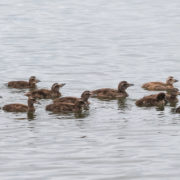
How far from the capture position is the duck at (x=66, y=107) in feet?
66.0

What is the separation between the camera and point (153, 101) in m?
20.9

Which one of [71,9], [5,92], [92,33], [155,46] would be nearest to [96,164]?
[5,92]

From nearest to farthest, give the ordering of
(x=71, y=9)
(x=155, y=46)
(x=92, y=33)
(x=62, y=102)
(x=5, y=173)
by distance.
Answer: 1. (x=5, y=173)
2. (x=62, y=102)
3. (x=155, y=46)
4. (x=92, y=33)
5. (x=71, y=9)

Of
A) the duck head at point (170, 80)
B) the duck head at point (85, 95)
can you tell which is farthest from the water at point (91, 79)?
Answer: the duck head at point (170, 80)

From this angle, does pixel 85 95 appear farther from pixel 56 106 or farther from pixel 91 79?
pixel 91 79

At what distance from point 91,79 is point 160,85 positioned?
2.34 m

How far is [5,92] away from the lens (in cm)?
2283

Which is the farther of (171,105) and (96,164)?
(171,105)

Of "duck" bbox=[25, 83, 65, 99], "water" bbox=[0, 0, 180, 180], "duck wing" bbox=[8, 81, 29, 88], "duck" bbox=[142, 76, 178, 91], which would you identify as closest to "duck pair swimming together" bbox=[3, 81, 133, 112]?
"duck" bbox=[25, 83, 65, 99]

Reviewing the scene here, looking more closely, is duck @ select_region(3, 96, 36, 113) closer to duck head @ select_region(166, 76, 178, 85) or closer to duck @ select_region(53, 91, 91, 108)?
duck @ select_region(53, 91, 91, 108)

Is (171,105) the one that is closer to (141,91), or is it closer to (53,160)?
(141,91)

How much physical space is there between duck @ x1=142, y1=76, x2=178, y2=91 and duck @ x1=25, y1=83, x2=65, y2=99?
249 centimetres

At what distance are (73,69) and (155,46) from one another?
5785 mm

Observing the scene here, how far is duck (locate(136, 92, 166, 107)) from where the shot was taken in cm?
2084
